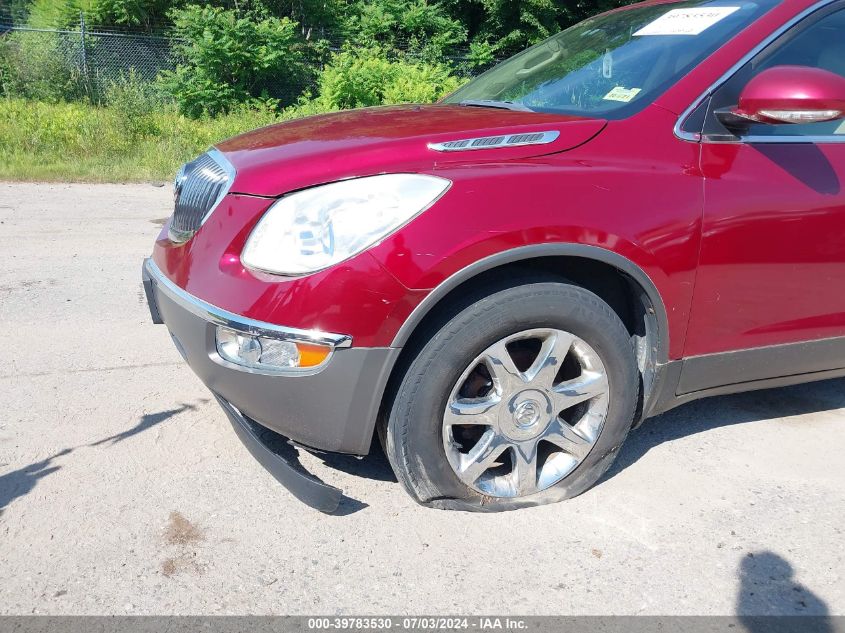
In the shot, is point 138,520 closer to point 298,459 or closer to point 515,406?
point 298,459

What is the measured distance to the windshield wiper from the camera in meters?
3.04

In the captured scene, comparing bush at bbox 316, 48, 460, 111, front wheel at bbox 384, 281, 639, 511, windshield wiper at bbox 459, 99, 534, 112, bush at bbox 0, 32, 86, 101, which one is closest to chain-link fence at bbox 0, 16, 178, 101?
bush at bbox 0, 32, 86, 101

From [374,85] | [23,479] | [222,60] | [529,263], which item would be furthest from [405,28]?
[23,479]

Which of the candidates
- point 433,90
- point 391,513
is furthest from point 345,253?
point 433,90

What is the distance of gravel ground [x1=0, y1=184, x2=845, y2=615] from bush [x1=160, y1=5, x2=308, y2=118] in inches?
526

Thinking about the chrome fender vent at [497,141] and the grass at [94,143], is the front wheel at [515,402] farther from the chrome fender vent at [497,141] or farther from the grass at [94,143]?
the grass at [94,143]

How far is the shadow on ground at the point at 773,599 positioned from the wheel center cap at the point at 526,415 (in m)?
0.79

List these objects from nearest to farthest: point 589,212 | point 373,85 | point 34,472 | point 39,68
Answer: point 589,212
point 34,472
point 373,85
point 39,68

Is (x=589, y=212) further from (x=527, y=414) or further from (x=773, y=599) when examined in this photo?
(x=773, y=599)

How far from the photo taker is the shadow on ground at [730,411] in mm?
3236

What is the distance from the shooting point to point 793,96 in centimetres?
246

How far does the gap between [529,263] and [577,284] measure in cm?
22

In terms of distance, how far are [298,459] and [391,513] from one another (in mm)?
533

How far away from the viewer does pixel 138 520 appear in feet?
8.30
